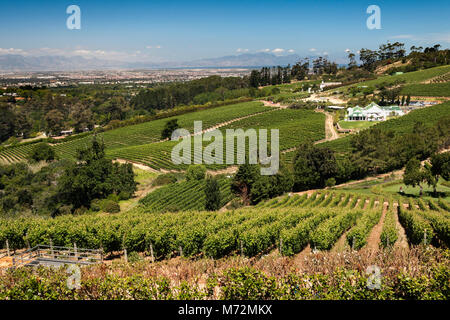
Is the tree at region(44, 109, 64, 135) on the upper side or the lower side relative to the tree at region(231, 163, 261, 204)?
upper

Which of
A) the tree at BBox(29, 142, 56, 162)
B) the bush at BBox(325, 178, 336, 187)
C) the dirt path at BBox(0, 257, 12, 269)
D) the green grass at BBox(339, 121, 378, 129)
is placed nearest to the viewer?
the dirt path at BBox(0, 257, 12, 269)

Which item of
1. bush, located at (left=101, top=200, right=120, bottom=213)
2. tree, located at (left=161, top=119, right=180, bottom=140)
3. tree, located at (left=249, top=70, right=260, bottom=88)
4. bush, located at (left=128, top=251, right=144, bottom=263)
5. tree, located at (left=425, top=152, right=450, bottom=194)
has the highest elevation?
tree, located at (left=249, top=70, right=260, bottom=88)

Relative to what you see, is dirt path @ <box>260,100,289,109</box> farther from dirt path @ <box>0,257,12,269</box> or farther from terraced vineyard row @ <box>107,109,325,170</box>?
dirt path @ <box>0,257,12,269</box>

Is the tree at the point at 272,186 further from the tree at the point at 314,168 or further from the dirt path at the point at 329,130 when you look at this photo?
the dirt path at the point at 329,130

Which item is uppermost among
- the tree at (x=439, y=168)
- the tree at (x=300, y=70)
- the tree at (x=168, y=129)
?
the tree at (x=300, y=70)

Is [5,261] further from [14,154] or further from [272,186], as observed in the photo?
[14,154]

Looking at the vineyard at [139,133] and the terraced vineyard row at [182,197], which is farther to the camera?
the vineyard at [139,133]

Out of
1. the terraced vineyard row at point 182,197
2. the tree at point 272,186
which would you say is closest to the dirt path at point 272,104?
the terraced vineyard row at point 182,197

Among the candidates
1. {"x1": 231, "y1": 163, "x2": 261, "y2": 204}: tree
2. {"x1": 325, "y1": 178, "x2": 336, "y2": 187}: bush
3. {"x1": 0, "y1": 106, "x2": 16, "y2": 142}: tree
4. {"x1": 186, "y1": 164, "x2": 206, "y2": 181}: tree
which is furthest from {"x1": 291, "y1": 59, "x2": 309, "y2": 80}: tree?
{"x1": 231, "y1": 163, "x2": 261, "y2": 204}: tree
